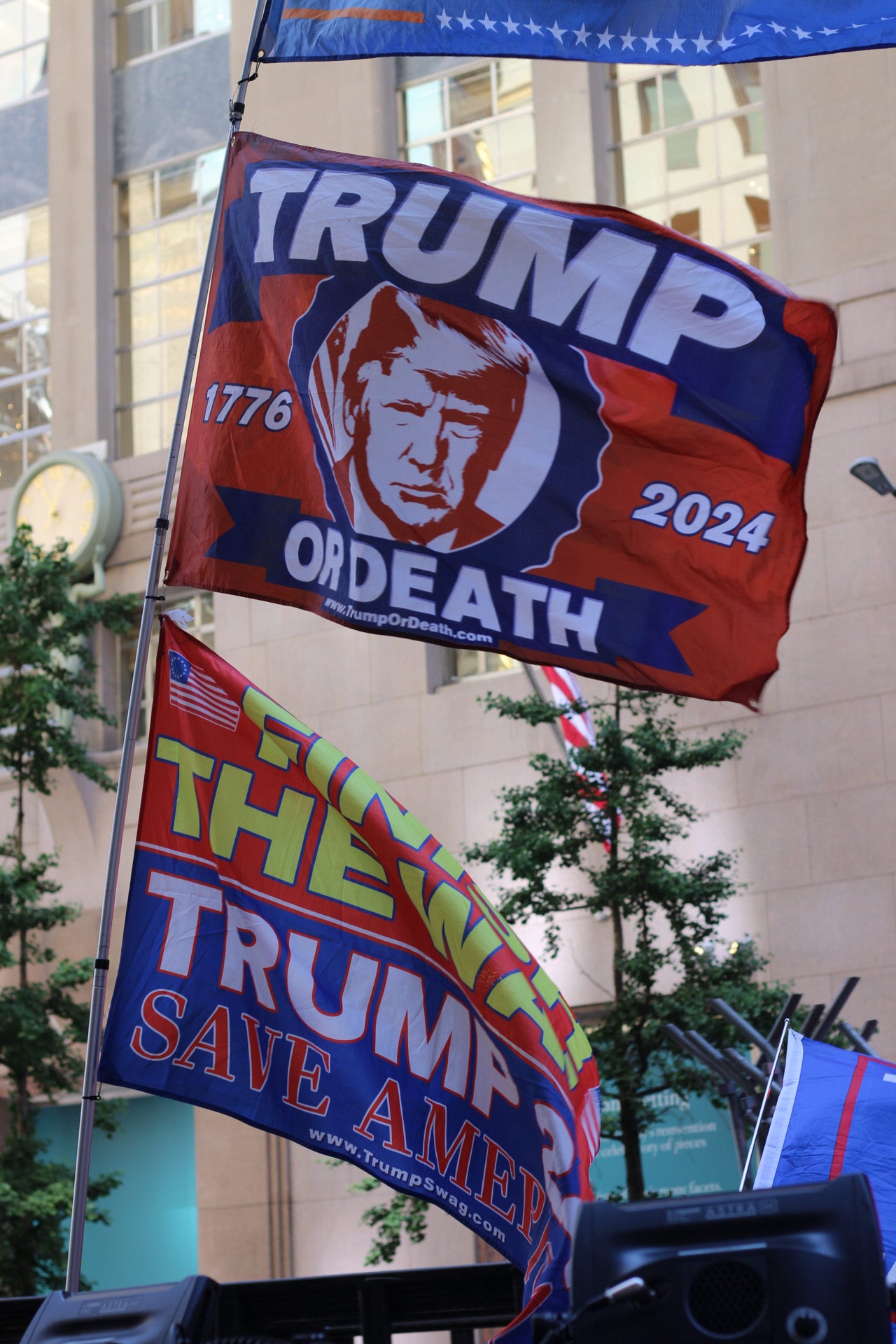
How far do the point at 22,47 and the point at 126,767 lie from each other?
21.9 metres

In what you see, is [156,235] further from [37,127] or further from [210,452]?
[210,452]

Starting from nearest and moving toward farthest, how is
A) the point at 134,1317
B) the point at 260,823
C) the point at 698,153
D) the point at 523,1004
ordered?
the point at 134,1317 < the point at 523,1004 < the point at 260,823 < the point at 698,153

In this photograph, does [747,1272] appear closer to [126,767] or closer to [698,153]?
[126,767]

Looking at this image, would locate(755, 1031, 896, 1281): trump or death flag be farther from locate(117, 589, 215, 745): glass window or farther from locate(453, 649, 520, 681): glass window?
locate(117, 589, 215, 745): glass window

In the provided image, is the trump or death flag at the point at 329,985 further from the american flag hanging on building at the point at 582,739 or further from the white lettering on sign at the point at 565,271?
the american flag hanging on building at the point at 582,739

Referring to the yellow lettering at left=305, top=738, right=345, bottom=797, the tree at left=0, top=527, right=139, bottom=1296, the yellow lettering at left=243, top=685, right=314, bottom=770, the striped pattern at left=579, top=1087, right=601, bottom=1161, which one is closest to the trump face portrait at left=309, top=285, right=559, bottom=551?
the yellow lettering at left=243, top=685, right=314, bottom=770

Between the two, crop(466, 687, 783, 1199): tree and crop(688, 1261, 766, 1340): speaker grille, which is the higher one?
crop(466, 687, 783, 1199): tree

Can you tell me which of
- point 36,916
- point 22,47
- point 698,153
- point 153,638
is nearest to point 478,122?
point 698,153

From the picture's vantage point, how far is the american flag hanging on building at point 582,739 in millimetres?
15031

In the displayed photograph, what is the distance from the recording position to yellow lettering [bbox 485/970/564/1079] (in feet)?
22.3

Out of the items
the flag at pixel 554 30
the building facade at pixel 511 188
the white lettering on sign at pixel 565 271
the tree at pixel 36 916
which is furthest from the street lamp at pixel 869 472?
the tree at pixel 36 916

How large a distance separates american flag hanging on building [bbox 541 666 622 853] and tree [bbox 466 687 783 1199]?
6 cm

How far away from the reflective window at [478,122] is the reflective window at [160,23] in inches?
136

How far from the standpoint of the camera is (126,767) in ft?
22.0
